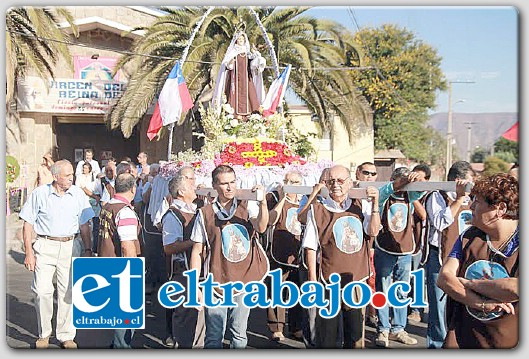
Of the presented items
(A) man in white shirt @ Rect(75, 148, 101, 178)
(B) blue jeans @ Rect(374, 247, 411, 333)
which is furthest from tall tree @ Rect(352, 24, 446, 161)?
(A) man in white shirt @ Rect(75, 148, 101, 178)

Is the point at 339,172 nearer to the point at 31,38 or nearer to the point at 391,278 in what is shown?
the point at 391,278

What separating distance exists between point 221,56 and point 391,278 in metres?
5.48

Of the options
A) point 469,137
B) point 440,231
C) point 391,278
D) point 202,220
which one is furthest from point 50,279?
point 469,137

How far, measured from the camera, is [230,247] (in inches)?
187

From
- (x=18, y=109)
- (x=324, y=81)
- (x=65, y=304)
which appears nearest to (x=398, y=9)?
(x=65, y=304)

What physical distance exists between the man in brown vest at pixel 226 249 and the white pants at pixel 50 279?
1.00 meters

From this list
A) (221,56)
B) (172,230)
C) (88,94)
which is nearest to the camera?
(172,230)

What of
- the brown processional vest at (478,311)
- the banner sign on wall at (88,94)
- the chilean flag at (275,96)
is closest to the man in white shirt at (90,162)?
the chilean flag at (275,96)

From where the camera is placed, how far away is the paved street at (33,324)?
15.9ft

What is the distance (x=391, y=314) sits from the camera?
17.3 feet

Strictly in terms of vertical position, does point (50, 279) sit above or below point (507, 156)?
below

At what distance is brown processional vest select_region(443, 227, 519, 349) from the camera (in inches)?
145

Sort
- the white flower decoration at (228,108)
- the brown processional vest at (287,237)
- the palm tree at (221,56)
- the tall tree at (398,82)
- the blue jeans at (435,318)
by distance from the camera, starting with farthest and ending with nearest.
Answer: the palm tree at (221,56), the white flower decoration at (228,108), the tall tree at (398,82), the brown processional vest at (287,237), the blue jeans at (435,318)

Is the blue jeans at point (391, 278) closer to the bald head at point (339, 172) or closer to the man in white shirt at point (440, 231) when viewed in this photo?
the man in white shirt at point (440, 231)
